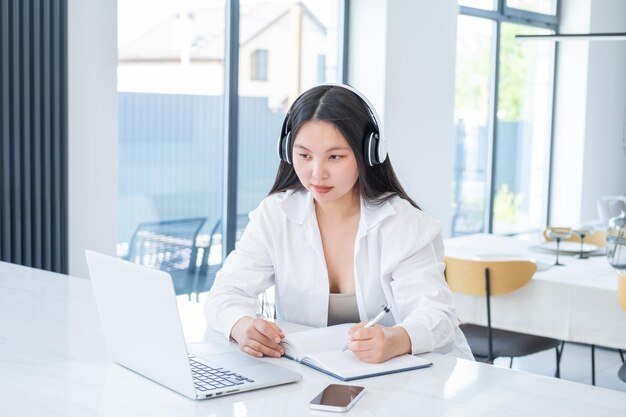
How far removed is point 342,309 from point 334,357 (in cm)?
46

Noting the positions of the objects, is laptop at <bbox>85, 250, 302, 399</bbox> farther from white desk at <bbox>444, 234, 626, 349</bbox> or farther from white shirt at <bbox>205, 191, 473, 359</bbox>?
white desk at <bbox>444, 234, 626, 349</bbox>

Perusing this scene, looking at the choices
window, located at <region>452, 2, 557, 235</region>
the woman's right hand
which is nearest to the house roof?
window, located at <region>452, 2, 557, 235</region>

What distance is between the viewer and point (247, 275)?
85.7 inches

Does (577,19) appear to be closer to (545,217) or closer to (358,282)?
(545,217)

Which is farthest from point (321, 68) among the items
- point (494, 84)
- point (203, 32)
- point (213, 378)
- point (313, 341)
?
point (213, 378)

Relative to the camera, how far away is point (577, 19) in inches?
312

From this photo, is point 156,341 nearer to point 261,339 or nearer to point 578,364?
point 261,339

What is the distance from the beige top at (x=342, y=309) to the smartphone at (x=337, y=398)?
0.64m

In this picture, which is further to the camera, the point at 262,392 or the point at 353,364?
the point at 353,364

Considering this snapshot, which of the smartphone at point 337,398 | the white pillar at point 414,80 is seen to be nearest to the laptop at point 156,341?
the smartphone at point 337,398

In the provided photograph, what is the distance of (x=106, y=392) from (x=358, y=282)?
0.79 meters

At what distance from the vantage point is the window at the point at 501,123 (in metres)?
6.91

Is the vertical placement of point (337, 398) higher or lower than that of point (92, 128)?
lower

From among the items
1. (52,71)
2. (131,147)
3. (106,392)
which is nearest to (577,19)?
(131,147)
